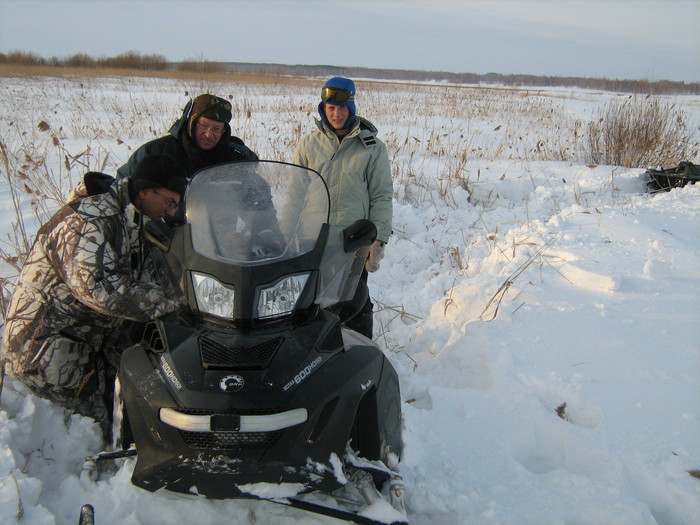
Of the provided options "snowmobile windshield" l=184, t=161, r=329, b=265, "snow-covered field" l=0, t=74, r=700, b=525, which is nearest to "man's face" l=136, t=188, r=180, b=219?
"snowmobile windshield" l=184, t=161, r=329, b=265

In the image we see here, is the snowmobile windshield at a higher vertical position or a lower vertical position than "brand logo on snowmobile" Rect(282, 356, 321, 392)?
higher

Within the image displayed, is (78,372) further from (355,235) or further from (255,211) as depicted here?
(355,235)

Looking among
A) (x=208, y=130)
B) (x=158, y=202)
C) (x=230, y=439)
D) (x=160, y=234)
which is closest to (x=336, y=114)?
(x=208, y=130)

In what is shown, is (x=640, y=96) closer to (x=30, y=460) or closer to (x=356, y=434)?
(x=356, y=434)

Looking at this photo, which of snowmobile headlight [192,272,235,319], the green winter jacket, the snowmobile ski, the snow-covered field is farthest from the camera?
the green winter jacket

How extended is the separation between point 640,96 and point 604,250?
670 cm

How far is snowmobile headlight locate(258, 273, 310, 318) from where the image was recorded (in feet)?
4.99

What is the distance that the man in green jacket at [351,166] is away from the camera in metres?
3.14

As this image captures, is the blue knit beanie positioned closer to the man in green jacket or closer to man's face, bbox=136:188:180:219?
the man in green jacket

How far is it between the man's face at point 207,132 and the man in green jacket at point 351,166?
635mm

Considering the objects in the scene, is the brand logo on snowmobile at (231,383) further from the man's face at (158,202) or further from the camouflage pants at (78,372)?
the camouflage pants at (78,372)

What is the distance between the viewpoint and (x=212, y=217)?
5.61ft

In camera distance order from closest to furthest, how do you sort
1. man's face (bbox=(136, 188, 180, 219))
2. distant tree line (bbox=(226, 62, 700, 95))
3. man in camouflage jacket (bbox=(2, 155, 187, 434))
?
1. man in camouflage jacket (bbox=(2, 155, 187, 434))
2. man's face (bbox=(136, 188, 180, 219))
3. distant tree line (bbox=(226, 62, 700, 95))

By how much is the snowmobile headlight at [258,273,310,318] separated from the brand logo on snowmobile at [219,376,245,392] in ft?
0.72
